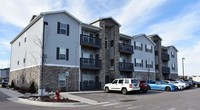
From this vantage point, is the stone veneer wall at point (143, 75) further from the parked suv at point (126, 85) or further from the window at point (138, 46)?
the parked suv at point (126, 85)

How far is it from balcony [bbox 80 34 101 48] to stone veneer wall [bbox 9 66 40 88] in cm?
730

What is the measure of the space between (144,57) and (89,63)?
1578cm

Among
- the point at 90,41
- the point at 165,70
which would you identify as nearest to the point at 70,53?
the point at 90,41

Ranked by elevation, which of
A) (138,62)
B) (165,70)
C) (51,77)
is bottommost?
(51,77)

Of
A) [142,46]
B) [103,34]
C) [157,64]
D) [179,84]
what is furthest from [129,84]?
[157,64]

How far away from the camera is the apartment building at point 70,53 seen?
86.1ft

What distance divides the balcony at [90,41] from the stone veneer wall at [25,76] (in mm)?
7298

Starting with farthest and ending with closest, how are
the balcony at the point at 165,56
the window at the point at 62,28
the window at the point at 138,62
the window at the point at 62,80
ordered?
the balcony at the point at 165,56 < the window at the point at 138,62 < the window at the point at 62,28 < the window at the point at 62,80

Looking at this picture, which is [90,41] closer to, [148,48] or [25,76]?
[25,76]

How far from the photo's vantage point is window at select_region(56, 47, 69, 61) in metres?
27.0

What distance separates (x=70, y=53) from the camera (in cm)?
2833

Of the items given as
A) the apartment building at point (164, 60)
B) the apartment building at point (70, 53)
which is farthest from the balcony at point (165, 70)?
the apartment building at point (70, 53)

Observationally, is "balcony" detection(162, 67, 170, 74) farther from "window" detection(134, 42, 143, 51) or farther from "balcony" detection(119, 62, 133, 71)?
"balcony" detection(119, 62, 133, 71)

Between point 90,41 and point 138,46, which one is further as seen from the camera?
point 138,46
